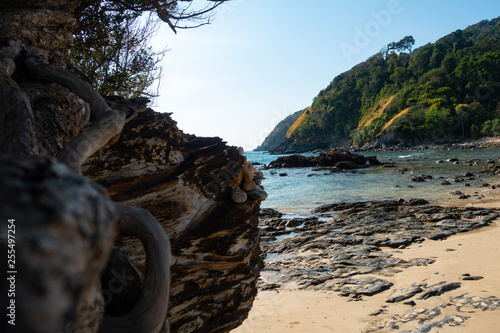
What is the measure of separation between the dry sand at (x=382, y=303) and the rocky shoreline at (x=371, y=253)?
0.35ft

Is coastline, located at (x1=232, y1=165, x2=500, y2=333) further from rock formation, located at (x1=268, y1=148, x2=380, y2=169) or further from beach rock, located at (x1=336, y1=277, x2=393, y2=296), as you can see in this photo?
rock formation, located at (x1=268, y1=148, x2=380, y2=169)

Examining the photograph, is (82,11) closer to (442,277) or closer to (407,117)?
(442,277)

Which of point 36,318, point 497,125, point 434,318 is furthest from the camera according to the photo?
point 497,125

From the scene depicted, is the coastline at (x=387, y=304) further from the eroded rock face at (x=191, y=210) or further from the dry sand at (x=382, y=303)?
the eroded rock face at (x=191, y=210)

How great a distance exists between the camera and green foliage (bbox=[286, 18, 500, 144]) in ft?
208

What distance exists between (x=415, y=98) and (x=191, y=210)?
265 ft

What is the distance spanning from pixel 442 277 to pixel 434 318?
167cm

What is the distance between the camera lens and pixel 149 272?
65.2 inches

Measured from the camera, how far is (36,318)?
2.64 ft

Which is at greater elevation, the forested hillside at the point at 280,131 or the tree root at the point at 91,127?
the forested hillside at the point at 280,131

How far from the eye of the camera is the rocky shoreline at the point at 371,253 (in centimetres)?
476

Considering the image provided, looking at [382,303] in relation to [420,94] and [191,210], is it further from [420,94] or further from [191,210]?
[420,94]

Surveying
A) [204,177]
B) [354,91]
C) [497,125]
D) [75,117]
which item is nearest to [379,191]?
[204,177]

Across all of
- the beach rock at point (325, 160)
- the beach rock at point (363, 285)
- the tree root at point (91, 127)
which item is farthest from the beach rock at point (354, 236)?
the beach rock at point (325, 160)
